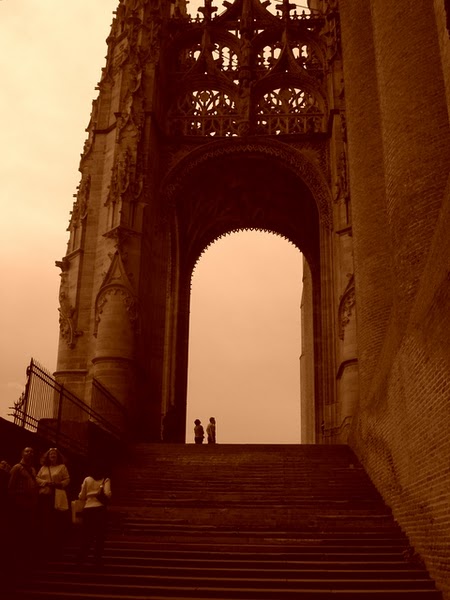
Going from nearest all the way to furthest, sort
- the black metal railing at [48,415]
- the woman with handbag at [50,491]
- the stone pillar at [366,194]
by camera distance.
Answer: the woman with handbag at [50,491] → the black metal railing at [48,415] → the stone pillar at [366,194]

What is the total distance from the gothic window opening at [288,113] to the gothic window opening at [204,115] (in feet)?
2.78

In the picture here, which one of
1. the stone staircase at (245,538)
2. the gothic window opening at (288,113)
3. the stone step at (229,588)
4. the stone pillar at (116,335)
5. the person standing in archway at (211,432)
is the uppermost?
the gothic window opening at (288,113)

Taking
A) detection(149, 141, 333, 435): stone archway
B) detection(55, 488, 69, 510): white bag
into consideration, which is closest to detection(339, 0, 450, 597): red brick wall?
detection(55, 488, 69, 510): white bag

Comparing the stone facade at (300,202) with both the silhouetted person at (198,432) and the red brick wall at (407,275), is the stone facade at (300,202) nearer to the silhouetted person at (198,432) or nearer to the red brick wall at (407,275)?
the red brick wall at (407,275)

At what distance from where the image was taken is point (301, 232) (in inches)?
987

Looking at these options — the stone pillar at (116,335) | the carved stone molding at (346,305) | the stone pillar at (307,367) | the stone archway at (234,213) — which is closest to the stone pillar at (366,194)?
the carved stone molding at (346,305)

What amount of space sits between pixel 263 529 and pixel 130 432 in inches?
320

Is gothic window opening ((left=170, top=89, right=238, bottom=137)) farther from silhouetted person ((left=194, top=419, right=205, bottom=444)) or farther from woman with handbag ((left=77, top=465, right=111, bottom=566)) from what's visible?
woman with handbag ((left=77, top=465, right=111, bottom=566))

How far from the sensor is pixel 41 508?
7.45 m

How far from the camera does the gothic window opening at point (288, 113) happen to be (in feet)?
67.1

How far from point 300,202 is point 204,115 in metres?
4.87

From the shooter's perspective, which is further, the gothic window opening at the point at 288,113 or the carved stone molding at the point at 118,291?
the gothic window opening at the point at 288,113

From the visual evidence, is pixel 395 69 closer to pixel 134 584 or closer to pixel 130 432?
pixel 134 584

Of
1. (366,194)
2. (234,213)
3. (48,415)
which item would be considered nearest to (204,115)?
(234,213)
